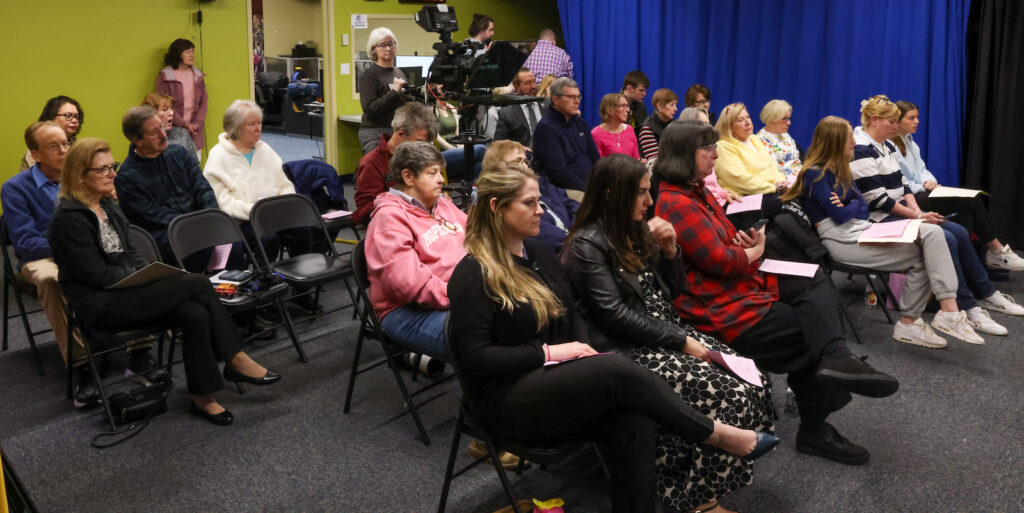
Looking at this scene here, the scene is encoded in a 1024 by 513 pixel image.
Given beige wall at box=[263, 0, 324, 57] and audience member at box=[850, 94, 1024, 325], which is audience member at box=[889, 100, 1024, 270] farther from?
beige wall at box=[263, 0, 324, 57]

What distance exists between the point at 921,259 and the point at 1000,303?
965 mm

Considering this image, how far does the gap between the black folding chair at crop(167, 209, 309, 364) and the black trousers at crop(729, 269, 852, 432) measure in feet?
6.50

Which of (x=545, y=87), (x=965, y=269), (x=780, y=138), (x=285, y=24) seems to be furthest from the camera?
(x=285, y=24)

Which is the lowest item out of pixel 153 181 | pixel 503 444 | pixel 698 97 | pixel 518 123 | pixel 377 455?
pixel 377 455

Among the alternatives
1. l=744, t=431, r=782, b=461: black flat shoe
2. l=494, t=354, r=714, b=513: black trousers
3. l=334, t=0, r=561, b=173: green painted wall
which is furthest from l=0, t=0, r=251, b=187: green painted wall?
l=744, t=431, r=782, b=461: black flat shoe

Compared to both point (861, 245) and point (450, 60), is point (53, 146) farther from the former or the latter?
point (861, 245)

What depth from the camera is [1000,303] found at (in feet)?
15.3

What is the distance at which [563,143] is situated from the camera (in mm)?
4922

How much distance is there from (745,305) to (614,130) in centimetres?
282

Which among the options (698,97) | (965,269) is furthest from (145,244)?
(698,97)

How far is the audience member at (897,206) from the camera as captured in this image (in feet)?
Answer: 14.2

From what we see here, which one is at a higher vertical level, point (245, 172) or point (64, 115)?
point (64, 115)

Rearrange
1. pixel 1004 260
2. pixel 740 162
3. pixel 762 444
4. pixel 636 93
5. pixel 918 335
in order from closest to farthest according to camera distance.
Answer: pixel 762 444, pixel 918 335, pixel 740 162, pixel 1004 260, pixel 636 93

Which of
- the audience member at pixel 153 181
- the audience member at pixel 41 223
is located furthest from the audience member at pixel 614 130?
the audience member at pixel 41 223
